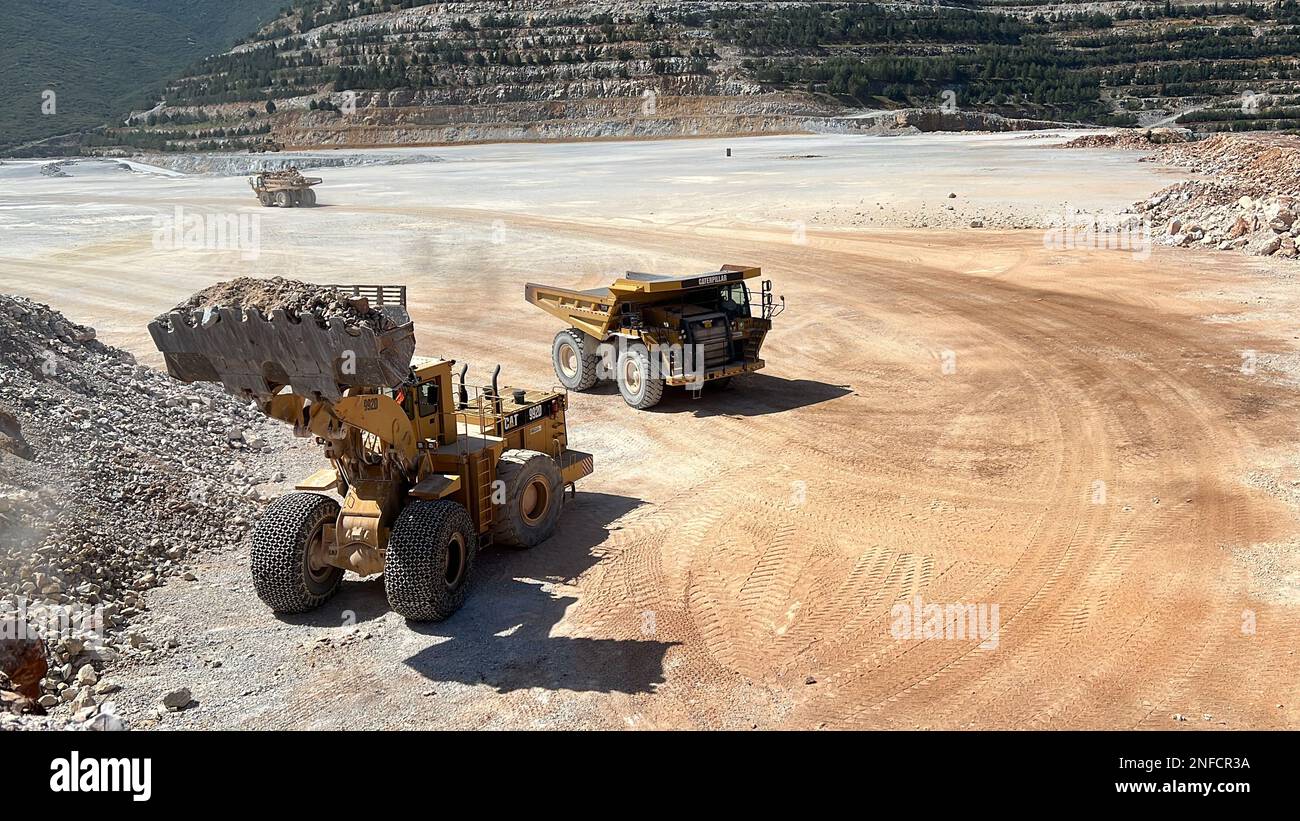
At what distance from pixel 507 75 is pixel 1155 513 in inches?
3746

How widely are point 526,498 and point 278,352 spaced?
4487 millimetres

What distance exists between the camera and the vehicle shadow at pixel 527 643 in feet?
34.0

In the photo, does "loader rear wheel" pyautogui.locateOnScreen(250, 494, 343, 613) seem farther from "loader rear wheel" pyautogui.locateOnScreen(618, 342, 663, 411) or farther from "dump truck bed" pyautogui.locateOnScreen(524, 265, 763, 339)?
"dump truck bed" pyautogui.locateOnScreen(524, 265, 763, 339)

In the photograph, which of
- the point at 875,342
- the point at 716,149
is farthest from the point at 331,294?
the point at 716,149

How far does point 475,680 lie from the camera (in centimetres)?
1032

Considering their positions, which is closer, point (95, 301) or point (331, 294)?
point (331, 294)

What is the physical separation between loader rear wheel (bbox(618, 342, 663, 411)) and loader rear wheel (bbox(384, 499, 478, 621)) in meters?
8.28

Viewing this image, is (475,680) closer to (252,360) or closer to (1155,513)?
(252,360)

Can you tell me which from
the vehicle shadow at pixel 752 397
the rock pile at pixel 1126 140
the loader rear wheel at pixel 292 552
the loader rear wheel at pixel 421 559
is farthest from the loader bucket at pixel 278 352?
the rock pile at pixel 1126 140

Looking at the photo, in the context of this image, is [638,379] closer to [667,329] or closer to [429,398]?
[667,329]

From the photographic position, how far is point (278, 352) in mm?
9383

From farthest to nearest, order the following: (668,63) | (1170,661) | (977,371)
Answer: (668,63) → (977,371) → (1170,661)

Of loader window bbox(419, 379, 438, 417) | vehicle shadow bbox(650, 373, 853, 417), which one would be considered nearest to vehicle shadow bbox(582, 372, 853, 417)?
vehicle shadow bbox(650, 373, 853, 417)

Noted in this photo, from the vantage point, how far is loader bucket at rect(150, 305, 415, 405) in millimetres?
9266
